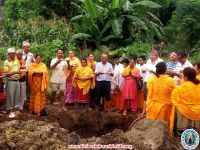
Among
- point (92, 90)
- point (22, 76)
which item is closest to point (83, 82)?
point (92, 90)

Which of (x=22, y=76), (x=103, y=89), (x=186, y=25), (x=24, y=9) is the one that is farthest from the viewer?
(x=24, y=9)

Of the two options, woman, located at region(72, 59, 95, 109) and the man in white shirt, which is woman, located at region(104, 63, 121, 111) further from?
woman, located at region(72, 59, 95, 109)

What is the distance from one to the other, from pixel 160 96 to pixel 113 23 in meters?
9.49

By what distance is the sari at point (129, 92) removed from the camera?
9633 millimetres

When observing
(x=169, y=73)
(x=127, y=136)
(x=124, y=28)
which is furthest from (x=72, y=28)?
(x=127, y=136)

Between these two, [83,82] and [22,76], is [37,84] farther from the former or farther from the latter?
[83,82]

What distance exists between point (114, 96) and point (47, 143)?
226 inches

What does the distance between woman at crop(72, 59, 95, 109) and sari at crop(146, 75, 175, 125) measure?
320 centimetres

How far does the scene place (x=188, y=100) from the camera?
5.83 metres

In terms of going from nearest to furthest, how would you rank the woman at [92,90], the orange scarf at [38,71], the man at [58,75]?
the orange scarf at [38,71] → the man at [58,75] → the woman at [92,90]

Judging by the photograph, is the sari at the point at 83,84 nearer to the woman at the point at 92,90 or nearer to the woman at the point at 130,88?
the woman at the point at 92,90

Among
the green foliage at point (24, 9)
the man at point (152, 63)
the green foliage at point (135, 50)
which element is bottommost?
the man at point (152, 63)

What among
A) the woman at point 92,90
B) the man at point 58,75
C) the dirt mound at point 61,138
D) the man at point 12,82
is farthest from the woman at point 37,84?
the dirt mound at point 61,138

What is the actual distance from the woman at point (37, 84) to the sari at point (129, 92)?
1.94 m
